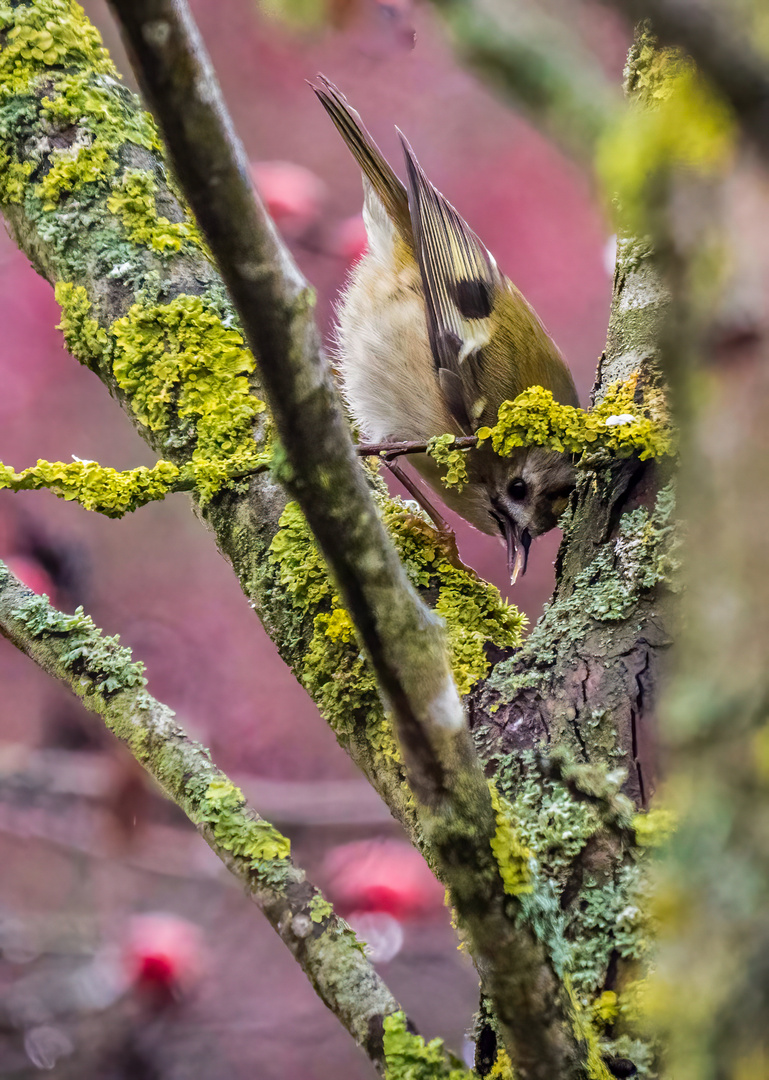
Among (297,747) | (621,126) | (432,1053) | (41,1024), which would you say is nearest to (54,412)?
(297,747)

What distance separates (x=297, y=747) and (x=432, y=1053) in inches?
95.4

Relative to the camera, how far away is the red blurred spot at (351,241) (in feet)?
11.2

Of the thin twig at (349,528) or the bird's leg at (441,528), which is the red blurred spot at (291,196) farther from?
the thin twig at (349,528)

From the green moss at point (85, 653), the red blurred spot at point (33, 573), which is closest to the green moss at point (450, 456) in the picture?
the green moss at point (85, 653)

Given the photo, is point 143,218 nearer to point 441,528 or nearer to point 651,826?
point 441,528

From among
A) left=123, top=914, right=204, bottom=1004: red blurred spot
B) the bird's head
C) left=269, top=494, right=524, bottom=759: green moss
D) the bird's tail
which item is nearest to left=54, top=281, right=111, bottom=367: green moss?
left=269, top=494, right=524, bottom=759: green moss

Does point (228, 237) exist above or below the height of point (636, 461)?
below

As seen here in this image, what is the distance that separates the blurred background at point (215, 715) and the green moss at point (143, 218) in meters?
1.17

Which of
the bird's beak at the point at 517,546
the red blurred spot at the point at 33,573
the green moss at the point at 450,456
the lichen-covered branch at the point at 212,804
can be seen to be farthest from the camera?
the red blurred spot at the point at 33,573

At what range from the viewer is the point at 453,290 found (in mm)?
2955

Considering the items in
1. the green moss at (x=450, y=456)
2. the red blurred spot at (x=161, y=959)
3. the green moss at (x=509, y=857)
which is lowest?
the green moss at (x=509, y=857)

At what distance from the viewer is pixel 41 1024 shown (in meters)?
Result: 2.55

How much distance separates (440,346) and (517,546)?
0.69 meters

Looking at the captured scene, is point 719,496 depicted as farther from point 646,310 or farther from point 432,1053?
point 646,310
